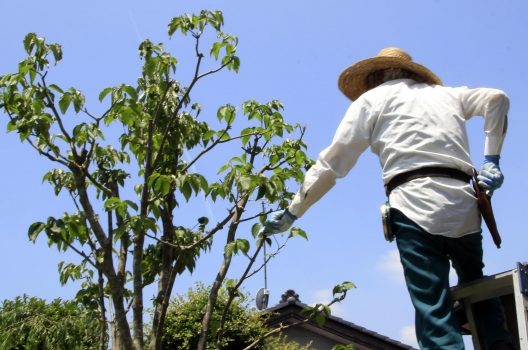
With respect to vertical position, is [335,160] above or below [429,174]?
above

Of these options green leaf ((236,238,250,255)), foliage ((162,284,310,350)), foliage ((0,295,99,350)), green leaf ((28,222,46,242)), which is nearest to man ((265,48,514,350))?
green leaf ((236,238,250,255))

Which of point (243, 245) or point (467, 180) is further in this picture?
point (243, 245)

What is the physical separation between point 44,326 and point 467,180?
15.6 ft

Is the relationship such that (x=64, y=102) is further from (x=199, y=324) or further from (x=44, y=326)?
(x=199, y=324)

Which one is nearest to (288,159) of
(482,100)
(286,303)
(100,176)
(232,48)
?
(232,48)

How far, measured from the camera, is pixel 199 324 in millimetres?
8211

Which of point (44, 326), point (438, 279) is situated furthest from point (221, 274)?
point (438, 279)

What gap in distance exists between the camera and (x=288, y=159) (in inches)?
215

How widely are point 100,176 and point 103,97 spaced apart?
892 millimetres

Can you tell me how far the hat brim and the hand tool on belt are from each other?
1.76 ft

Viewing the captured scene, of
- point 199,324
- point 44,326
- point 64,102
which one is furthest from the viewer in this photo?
point 199,324

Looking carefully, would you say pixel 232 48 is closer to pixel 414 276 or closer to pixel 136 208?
pixel 136 208

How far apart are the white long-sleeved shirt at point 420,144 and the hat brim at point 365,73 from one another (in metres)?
0.13

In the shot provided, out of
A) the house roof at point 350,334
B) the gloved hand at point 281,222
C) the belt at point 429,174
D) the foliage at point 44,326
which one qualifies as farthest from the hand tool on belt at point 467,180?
the house roof at point 350,334
